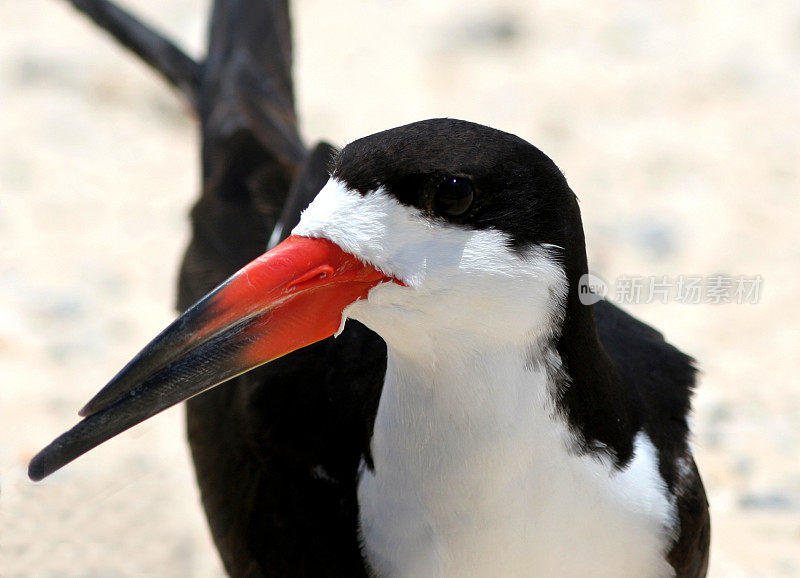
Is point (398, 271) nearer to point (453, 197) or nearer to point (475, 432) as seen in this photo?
point (453, 197)

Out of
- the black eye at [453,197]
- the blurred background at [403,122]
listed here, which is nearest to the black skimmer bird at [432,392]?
the black eye at [453,197]

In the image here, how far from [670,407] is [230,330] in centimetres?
117

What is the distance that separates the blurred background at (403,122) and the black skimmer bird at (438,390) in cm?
110

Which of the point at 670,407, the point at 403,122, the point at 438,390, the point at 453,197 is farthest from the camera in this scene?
the point at 403,122

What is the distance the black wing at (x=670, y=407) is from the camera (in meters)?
2.51

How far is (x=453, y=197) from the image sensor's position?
6.44 ft

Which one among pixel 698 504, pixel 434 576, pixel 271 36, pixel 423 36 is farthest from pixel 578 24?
pixel 434 576

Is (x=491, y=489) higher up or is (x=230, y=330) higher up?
(x=230, y=330)

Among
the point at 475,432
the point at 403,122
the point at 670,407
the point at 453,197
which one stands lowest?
the point at 403,122

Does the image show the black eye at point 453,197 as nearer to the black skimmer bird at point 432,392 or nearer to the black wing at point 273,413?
the black skimmer bird at point 432,392

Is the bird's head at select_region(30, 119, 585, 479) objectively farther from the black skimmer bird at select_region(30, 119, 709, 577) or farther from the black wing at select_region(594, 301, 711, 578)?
the black wing at select_region(594, 301, 711, 578)

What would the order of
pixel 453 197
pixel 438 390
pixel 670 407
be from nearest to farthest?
pixel 453 197 < pixel 438 390 < pixel 670 407

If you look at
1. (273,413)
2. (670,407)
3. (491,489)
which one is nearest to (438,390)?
(491,489)

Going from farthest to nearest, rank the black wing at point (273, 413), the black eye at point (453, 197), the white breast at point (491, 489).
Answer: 1. the black wing at point (273, 413)
2. the white breast at point (491, 489)
3. the black eye at point (453, 197)
